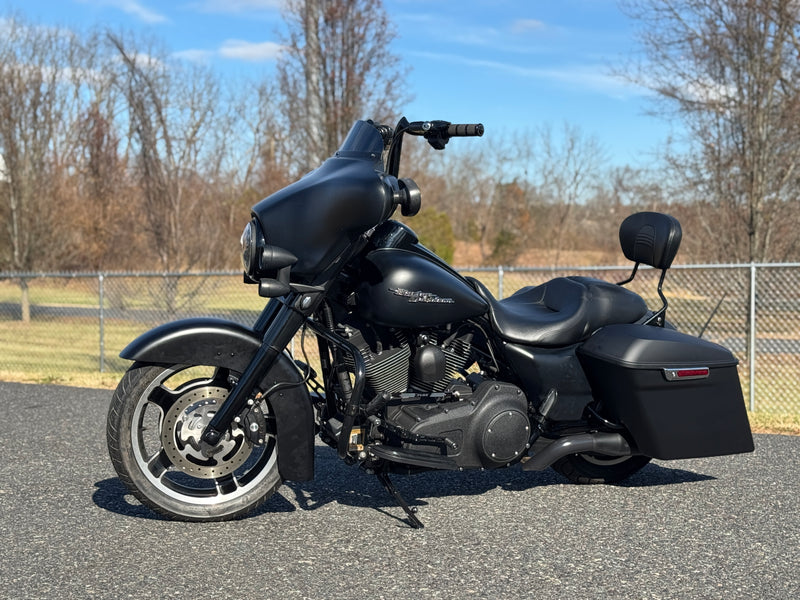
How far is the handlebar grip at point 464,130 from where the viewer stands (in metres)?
4.20

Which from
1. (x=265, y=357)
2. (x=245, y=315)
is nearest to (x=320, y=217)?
(x=265, y=357)

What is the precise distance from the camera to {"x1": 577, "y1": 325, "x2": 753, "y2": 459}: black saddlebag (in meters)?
4.29

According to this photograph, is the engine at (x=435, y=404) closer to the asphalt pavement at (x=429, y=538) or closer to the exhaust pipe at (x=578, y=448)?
the exhaust pipe at (x=578, y=448)

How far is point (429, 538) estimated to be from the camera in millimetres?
3912

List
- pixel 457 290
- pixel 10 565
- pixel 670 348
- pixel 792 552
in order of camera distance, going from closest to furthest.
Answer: pixel 10 565 < pixel 792 552 < pixel 457 290 < pixel 670 348

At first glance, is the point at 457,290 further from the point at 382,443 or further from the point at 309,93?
the point at 309,93

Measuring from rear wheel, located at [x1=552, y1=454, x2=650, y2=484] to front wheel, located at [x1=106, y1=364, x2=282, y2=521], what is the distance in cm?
181

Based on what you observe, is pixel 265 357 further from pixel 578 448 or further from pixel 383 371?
pixel 578 448

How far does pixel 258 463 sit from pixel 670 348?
222cm

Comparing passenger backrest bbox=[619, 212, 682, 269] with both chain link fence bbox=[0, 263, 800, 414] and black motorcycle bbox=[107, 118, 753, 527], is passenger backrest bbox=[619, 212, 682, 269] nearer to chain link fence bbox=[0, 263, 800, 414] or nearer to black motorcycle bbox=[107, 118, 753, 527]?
black motorcycle bbox=[107, 118, 753, 527]

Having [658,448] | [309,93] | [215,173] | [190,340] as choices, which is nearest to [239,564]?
[190,340]

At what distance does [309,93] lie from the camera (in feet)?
39.7

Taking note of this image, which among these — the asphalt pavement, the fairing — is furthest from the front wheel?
the fairing

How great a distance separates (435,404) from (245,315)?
7646 millimetres
